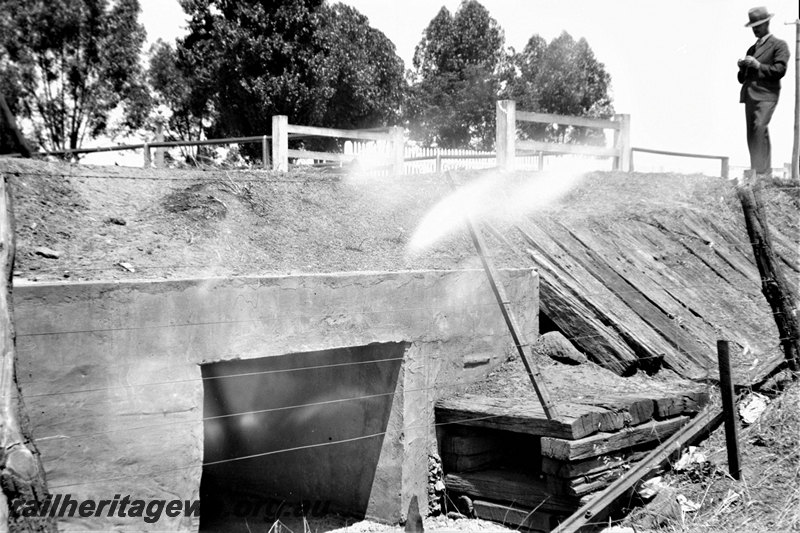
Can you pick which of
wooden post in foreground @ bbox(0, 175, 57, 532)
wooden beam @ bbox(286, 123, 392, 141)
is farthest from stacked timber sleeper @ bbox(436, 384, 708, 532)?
wooden beam @ bbox(286, 123, 392, 141)

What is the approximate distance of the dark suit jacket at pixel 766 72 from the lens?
12719 mm

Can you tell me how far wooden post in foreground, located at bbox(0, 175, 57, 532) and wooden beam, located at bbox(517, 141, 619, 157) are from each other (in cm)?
896

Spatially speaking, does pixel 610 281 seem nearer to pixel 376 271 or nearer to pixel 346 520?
pixel 376 271

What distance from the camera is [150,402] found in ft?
15.7

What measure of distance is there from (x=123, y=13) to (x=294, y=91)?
224 inches

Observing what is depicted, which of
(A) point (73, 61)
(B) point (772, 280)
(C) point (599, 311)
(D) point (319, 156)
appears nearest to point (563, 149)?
(D) point (319, 156)

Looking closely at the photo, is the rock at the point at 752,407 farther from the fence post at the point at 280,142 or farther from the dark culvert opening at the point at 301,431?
the fence post at the point at 280,142

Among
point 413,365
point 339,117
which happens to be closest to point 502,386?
point 413,365

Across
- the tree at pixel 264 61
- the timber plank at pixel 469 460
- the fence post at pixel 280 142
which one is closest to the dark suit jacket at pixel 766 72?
the fence post at pixel 280 142

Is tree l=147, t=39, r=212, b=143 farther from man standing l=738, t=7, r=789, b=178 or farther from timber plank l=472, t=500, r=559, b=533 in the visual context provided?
timber plank l=472, t=500, r=559, b=533

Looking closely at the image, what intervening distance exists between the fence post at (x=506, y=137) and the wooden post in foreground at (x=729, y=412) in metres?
5.77

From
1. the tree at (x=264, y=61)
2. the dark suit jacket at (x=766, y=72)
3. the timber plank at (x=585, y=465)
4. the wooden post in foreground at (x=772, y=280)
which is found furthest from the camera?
the tree at (x=264, y=61)

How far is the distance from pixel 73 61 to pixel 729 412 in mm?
20585

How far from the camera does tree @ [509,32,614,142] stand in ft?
108
